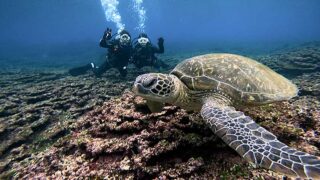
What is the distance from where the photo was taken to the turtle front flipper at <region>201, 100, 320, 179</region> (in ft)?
5.52

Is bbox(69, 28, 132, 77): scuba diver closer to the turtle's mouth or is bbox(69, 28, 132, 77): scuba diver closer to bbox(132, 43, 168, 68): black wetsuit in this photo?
bbox(132, 43, 168, 68): black wetsuit

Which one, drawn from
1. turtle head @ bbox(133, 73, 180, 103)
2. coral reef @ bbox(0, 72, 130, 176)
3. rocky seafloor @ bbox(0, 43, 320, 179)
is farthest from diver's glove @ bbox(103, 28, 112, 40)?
turtle head @ bbox(133, 73, 180, 103)

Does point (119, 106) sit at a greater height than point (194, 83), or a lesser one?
lesser

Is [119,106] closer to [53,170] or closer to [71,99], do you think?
[53,170]

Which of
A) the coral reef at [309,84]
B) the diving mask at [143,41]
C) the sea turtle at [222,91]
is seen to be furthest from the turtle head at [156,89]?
the diving mask at [143,41]

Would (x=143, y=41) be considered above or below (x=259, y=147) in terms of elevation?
above

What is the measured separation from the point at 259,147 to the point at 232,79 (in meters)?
1.53

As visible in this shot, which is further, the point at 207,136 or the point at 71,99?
the point at 71,99

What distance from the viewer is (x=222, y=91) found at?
3.22 metres

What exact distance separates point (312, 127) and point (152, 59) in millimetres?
8442

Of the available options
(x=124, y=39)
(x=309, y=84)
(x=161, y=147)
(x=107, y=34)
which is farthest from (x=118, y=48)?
(x=161, y=147)

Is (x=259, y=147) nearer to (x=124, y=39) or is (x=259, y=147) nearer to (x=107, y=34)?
(x=124, y=39)

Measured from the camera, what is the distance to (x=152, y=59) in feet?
35.9

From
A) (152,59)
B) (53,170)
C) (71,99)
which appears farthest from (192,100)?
(152,59)
